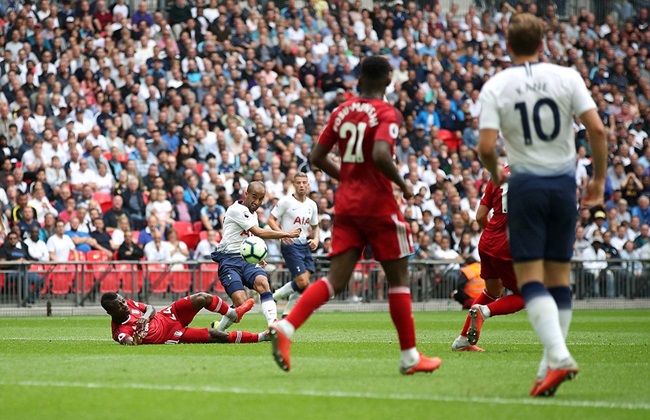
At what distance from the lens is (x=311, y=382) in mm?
9188

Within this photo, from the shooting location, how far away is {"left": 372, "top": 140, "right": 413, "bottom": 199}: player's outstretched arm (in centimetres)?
934

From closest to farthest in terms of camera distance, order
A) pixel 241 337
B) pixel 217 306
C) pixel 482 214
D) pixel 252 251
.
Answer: pixel 482 214
pixel 241 337
pixel 217 306
pixel 252 251

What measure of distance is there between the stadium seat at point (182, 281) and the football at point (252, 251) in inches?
353

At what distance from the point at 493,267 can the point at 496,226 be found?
0.46m

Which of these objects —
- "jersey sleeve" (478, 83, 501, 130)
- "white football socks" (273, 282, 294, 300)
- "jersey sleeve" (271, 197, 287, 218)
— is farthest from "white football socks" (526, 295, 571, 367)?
"jersey sleeve" (271, 197, 287, 218)

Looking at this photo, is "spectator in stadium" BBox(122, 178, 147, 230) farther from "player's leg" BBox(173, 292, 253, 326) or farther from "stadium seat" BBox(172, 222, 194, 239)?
"player's leg" BBox(173, 292, 253, 326)

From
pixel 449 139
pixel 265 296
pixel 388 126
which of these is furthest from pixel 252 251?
pixel 449 139

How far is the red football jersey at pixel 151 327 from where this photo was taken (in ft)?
45.1

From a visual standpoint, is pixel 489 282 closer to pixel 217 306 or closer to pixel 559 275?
pixel 217 306

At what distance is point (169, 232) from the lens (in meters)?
25.3

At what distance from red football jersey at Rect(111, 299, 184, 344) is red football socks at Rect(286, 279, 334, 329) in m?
4.54

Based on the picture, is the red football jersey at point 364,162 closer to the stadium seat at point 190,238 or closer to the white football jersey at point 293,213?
the white football jersey at point 293,213

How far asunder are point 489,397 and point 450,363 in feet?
9.75

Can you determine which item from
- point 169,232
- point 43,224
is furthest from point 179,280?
point 43,224
